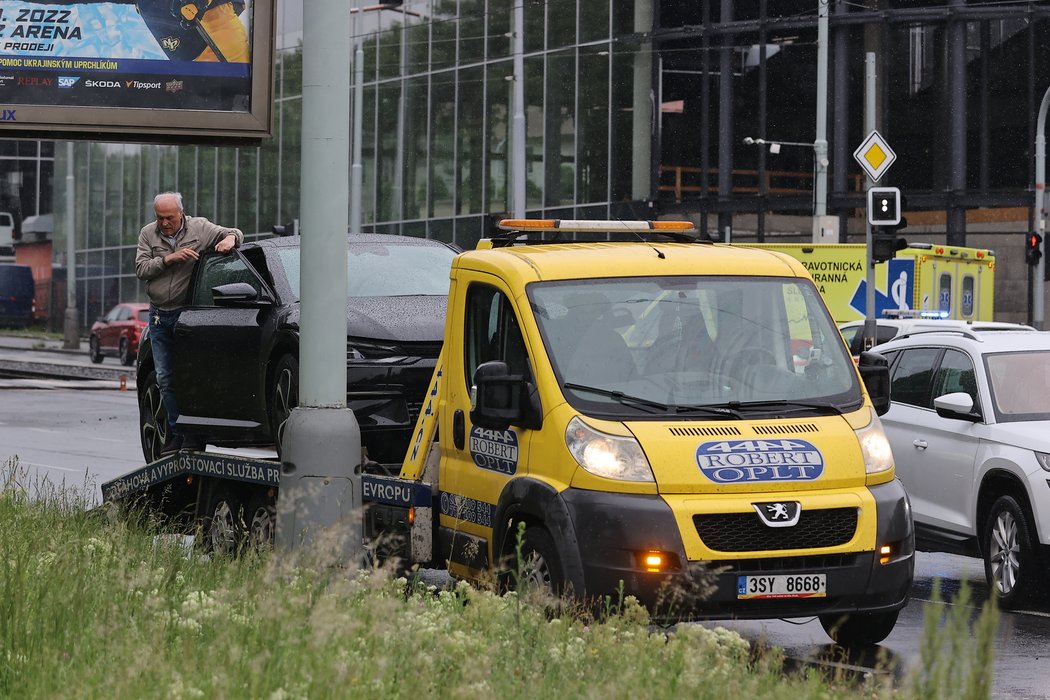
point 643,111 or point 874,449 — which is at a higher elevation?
point 643,111

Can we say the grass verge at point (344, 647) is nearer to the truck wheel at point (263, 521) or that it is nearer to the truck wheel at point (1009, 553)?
the truck wheel at point (263, 521)

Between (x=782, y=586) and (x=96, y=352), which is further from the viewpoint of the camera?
(x=96, y=352)

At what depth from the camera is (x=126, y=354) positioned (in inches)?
1847

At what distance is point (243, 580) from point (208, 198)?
57079 millimetres

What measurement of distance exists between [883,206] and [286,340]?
13063mm

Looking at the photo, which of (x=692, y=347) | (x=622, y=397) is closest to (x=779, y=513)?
(x=622, y=397)

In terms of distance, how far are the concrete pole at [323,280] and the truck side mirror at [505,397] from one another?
788mm

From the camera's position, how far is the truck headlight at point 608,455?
7.54 metres

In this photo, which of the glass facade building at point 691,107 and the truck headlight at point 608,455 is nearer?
the truck headlight at point 608,455

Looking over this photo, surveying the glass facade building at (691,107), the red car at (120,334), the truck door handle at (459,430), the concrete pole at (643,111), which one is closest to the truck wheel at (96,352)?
the red car at (120,334)

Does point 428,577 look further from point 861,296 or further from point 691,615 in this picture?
point 861,296

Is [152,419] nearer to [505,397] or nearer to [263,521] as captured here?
[263,521]

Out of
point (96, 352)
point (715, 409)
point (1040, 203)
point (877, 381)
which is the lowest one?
point (96, 352)

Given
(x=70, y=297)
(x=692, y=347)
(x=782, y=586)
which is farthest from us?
(x=70, y=297)
